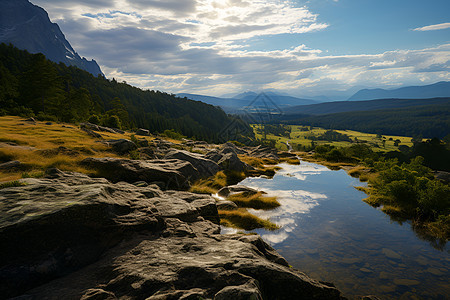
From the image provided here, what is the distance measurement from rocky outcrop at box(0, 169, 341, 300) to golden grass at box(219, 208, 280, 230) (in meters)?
7.79

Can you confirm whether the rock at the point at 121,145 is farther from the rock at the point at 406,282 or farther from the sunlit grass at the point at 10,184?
the rock at the point at 406,282

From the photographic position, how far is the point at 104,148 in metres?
32.0

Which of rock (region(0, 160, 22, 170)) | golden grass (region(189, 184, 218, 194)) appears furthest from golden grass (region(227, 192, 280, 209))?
rock (region(0, 160, 22, 170))

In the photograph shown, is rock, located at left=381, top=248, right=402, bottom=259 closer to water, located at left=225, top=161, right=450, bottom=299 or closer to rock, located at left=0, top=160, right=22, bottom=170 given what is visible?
water, located at left=225, top=161, right=450, bottom=299

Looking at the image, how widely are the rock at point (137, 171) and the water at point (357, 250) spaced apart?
418 inches

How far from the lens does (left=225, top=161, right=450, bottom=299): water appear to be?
1255cm

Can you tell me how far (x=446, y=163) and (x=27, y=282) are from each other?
256 ft

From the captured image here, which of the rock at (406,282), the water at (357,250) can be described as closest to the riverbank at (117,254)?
the water at (357,250)

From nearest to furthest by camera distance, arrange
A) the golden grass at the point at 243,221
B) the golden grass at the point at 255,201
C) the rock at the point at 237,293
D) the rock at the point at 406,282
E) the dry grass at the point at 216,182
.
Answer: the rock at the point at 237,293, the rock at the point at 406,282, the golden grass at the point at 243,221, the golden grass at the point at 255,201, the dry grass at the point at 216,182

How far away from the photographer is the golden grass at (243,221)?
19969 millimetres

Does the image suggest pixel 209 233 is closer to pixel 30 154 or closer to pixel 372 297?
pixel 372 297

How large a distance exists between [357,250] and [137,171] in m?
22.0

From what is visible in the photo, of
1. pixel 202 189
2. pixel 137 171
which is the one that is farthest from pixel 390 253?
pixel 137 171

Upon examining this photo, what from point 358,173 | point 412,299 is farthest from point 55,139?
point 358,173
